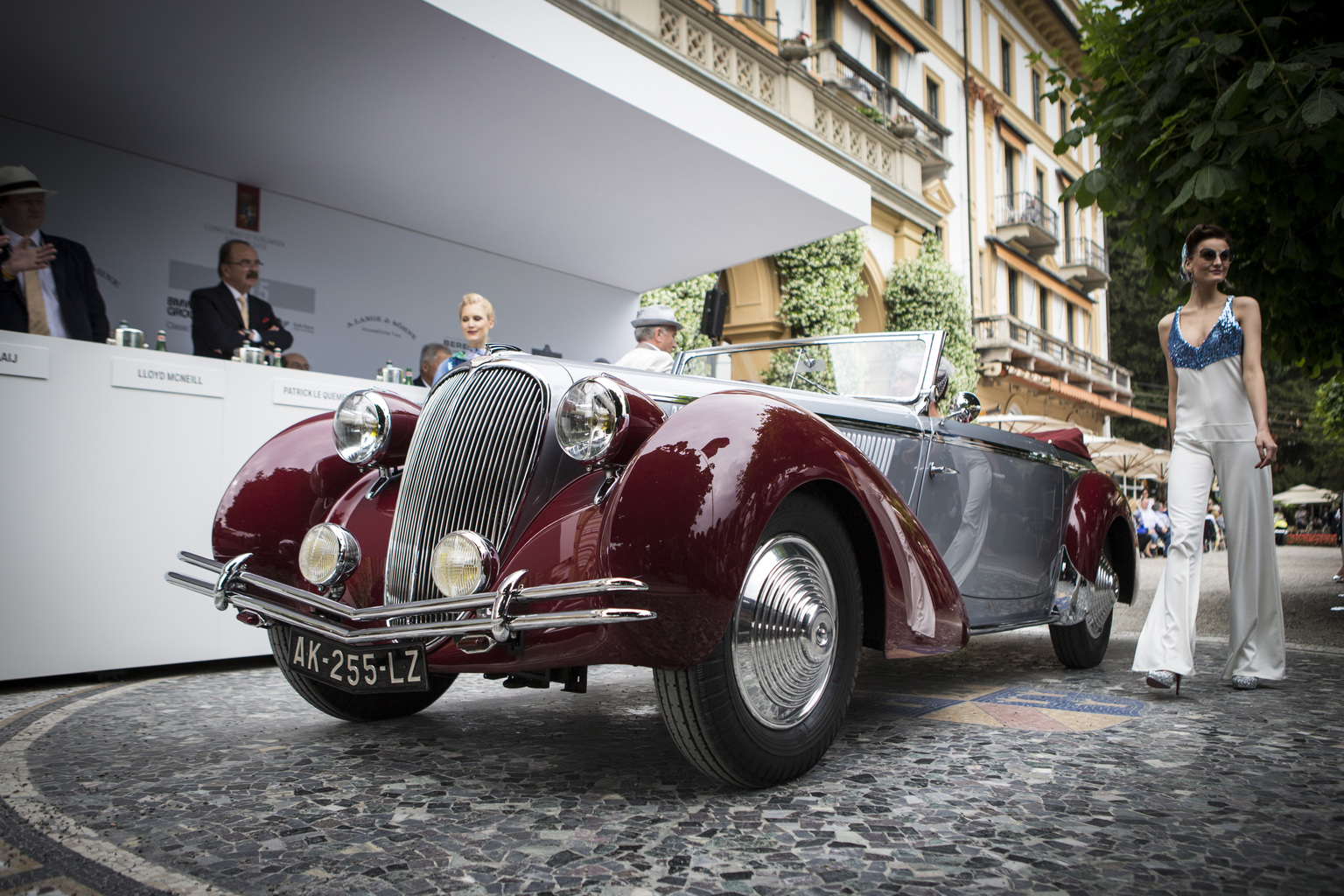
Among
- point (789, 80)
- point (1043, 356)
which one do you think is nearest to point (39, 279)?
point (789, 80)

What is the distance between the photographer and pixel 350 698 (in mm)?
3078

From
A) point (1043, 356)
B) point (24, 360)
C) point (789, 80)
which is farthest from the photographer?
point (1043, 356)

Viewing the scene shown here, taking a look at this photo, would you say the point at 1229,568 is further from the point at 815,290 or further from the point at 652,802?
the point at 815,290

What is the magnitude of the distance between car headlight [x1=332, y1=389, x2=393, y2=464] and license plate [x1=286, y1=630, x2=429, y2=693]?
0.69 metres

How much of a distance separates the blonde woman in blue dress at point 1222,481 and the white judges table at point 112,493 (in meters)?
4.23

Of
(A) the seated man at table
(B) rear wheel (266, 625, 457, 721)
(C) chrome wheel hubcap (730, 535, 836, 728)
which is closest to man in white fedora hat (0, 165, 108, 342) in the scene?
(A) the seated man at table

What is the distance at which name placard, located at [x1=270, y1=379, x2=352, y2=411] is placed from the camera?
480 centimetres

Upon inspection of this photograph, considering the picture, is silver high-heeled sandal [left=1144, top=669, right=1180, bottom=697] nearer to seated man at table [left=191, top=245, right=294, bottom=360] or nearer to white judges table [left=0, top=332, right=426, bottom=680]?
white judges table [left=0, top=332, right=426, bottom=680]

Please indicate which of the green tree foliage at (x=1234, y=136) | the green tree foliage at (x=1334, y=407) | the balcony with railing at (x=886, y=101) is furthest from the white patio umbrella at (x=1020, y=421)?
the balcony with railing at (x=886, y=101)

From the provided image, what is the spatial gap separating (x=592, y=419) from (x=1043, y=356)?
24.9 m

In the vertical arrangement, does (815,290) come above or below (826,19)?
below

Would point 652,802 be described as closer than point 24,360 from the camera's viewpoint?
Yes

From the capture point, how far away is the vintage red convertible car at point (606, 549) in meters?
2.03

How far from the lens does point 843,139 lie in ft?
45.9
